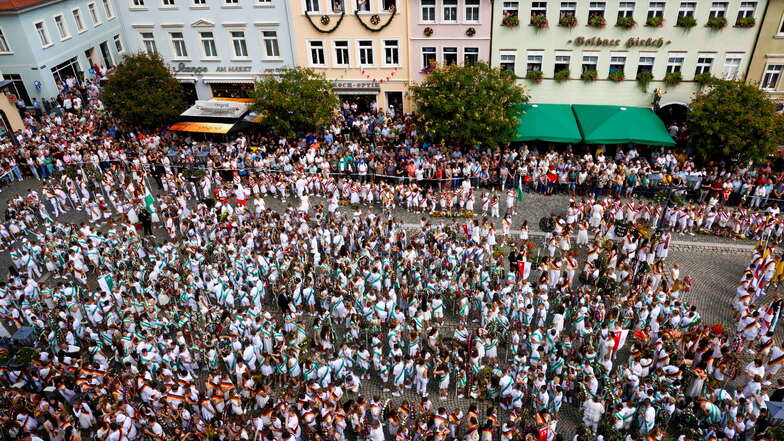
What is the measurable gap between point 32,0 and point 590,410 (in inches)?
1637

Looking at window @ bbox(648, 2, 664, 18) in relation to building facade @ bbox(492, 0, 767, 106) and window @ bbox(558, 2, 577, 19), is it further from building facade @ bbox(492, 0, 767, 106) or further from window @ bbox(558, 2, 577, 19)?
window @ bbox(558, 2, 577, 19)

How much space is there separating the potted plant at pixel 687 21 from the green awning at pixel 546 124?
275 inches

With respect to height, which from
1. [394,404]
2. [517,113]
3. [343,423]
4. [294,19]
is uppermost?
[294,19]

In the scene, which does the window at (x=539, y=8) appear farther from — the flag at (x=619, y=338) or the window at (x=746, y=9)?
the flag at (x=619, y=338)

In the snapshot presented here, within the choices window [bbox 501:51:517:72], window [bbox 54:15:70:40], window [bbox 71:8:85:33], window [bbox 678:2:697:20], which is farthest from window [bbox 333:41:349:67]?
window [bbox 71:8:85:33]

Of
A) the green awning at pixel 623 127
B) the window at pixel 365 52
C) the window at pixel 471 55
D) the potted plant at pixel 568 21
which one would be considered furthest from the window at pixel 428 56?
the green awning at pixel 623 127

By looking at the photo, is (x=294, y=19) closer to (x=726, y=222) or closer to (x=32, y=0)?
(x=32, y=0)

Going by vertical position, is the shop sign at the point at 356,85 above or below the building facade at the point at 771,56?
below

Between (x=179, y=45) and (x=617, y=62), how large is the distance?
27.3m

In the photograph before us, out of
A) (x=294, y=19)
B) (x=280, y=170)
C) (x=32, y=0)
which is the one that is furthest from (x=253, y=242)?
(x=32, y=0)

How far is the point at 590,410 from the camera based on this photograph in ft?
50.9

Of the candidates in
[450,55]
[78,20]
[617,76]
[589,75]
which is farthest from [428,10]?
[78,20]

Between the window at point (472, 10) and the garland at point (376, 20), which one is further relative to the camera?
the garland at point (376, 20)

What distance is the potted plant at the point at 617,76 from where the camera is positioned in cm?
3123
